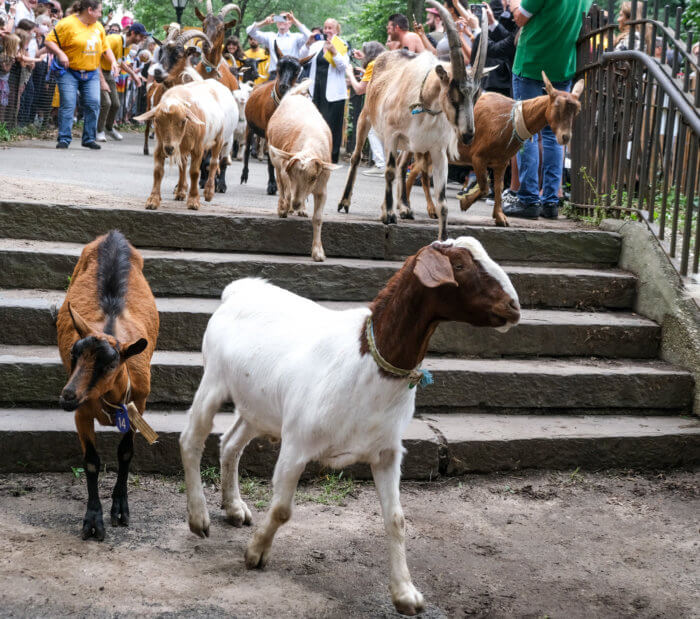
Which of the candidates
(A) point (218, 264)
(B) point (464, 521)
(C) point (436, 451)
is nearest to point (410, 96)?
(A) point (218, 264)

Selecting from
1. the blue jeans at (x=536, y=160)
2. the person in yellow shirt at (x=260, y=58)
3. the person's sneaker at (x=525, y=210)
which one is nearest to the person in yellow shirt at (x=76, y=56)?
the person in yellow shirt at (x=260, y=58)

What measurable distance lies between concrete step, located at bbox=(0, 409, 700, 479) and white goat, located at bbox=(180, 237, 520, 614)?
908mm

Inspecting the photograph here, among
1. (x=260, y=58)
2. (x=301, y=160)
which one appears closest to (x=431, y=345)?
(x=301, y=160)

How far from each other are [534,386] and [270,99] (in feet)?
20.5

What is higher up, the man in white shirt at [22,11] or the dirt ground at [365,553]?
the man in white shirt at [22,11]

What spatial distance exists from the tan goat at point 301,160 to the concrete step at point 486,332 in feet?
3.18

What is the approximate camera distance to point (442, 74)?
24.9ft

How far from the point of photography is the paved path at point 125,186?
8227 millimetres

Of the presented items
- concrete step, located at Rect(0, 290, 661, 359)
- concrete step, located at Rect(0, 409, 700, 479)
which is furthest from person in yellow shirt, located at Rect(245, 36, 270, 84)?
concrete step, located at Rect(0, 409, 700, 479)

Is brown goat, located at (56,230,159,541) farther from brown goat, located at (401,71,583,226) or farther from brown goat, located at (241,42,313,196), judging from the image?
brown goat, located at (241,42,313,196)

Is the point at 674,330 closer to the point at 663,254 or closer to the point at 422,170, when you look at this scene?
the point at 663,254

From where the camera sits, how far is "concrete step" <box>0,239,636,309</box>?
646cm

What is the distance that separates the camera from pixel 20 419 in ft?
17.3

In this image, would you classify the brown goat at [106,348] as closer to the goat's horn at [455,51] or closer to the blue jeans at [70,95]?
the goat's horn at [455,51]
